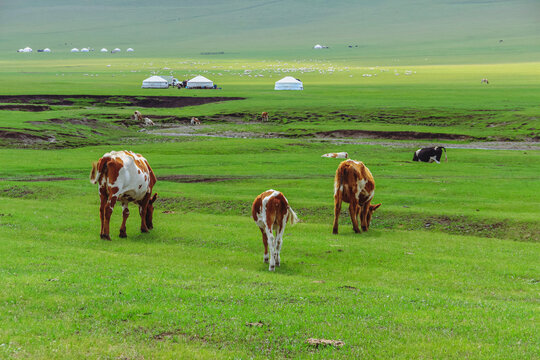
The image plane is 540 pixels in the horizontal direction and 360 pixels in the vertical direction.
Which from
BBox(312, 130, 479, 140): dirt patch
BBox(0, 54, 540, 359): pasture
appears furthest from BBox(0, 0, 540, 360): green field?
BBox(312, 130, 479, 140): dirt patch

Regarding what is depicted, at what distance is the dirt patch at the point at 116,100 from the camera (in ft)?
287

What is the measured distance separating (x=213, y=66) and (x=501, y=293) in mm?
173038

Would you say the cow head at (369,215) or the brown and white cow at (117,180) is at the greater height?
the brown and white cow at (117,180)

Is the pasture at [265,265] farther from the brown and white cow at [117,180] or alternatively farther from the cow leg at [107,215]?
the brown and white cow at [117,180]

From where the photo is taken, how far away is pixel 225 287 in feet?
42.6

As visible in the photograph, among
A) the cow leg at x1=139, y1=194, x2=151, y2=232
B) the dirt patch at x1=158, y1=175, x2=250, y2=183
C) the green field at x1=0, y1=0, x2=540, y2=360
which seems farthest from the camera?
the dirt patch at x1=158, y1=175, x2=250, y2=183

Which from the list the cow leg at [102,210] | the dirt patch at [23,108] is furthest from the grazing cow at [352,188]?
the dirt patch at [23,108]

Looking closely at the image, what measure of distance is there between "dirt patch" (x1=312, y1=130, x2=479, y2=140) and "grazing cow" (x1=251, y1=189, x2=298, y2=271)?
4481 cm

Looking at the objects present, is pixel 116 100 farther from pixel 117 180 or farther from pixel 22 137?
pixel 117 180

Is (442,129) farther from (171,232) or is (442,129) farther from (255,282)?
(255,282)

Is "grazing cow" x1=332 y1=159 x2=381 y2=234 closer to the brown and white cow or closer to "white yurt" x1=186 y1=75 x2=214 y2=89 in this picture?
the brown and white cow

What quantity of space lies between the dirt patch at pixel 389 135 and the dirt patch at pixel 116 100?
112 feet

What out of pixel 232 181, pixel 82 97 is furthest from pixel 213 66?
pixel 232 181

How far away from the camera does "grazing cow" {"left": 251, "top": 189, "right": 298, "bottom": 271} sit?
1544cm
